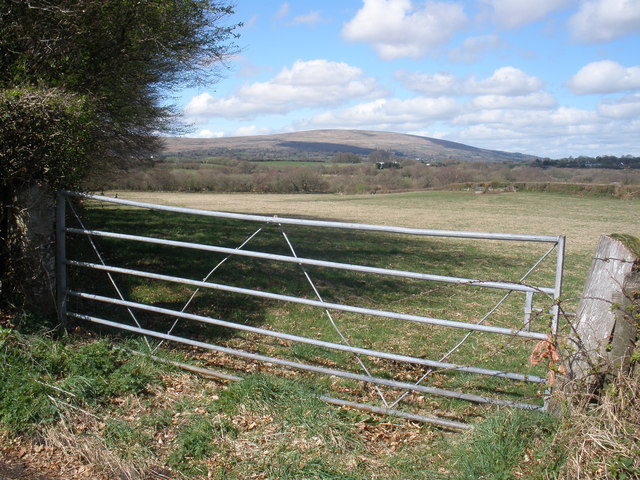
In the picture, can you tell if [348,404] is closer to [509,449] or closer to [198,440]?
[198,440]

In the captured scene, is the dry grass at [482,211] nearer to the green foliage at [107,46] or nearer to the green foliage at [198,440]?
the green foliage at [107,46]

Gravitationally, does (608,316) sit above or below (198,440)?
above

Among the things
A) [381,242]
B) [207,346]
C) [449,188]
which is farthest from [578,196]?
[207,346]

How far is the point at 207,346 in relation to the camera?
5.38 metres

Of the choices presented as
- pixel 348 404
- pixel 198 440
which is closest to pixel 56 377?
pixel 198 440

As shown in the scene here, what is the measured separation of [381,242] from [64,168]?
40.3 ft

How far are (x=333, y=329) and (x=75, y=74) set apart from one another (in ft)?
16.6

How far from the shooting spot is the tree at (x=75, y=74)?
5.32 m

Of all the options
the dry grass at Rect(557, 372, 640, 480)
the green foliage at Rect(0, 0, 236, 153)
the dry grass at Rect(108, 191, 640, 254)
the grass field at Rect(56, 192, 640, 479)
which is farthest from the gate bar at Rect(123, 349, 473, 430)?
the dry grass at Rect(108, 191, 640, 254)

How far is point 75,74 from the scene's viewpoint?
802 centimetres

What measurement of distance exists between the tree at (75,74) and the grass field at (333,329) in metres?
1.44

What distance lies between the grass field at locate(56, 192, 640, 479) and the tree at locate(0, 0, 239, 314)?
1.44m

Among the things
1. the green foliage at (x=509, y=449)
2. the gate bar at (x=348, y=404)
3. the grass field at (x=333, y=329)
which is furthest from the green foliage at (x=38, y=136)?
the green foliage at (x=509, y=449)

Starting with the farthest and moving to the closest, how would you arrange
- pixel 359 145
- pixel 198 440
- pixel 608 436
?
pixel 359 145, pixel 198 440, pixel 608 436
